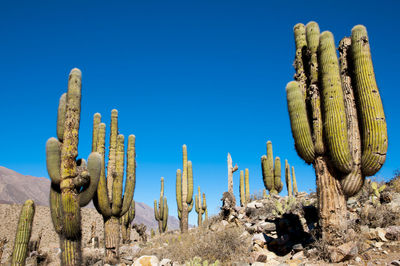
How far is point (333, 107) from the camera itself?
6988mm

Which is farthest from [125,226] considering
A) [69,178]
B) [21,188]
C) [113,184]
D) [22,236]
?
[21,188]

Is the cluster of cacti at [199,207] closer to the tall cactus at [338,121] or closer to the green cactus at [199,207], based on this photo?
the green cactus at [199,207]

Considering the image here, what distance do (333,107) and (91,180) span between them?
18.6ft

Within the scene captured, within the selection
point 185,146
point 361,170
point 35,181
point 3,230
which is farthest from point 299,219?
point 35,181

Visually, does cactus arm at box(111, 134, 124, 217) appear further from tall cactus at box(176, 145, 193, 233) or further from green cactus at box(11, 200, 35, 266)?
tall cactus at box(176, 145, 193, 233)

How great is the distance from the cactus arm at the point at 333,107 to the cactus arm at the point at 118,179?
6.92 meters

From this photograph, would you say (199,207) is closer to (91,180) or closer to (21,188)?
(91,180)

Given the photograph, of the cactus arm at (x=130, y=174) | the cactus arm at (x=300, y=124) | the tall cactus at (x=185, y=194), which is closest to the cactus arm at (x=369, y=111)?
the cactus arm at (x=300, y=124)

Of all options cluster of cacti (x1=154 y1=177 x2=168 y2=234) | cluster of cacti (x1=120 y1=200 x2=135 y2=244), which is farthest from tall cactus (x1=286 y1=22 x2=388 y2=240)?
cluster of cacti (x1=154 y1=177 x2=168 y2=234)

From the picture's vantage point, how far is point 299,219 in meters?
8.85

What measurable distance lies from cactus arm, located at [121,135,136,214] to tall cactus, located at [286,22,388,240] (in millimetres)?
6313

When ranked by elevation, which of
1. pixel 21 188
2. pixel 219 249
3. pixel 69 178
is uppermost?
pixel 21 188

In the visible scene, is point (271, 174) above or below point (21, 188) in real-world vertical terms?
below

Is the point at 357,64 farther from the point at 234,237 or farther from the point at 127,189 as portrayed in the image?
the point at 127,189
